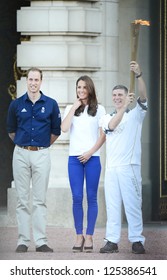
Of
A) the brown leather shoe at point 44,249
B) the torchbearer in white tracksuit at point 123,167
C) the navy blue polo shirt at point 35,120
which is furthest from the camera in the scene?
the brown leather shoe at point 44,249

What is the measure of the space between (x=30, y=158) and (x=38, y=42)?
12.2 feet

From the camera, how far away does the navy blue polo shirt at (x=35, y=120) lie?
15.3 m

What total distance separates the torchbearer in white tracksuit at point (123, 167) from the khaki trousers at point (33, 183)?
648mm

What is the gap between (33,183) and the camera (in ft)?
50.7

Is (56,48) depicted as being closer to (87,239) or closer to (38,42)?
(38,42)

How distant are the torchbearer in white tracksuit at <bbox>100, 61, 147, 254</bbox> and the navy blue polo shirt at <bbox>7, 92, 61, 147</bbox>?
1.76 ft

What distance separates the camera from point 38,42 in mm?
18828

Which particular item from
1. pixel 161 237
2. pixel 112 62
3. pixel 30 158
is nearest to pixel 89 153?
pixel 30 158

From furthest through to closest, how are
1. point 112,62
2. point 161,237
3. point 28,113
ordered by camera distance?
point 112,62 → point 161,237 → point 28,113

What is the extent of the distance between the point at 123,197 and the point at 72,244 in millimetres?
1248

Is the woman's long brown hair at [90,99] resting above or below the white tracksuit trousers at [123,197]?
above

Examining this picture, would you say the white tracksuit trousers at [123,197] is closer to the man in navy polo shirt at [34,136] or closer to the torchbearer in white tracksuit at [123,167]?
the torchbearer in white tracksuit at [123,167]

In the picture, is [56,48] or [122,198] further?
[56,48]

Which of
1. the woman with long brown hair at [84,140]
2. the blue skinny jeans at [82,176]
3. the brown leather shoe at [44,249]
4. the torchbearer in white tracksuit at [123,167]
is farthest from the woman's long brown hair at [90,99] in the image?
the brown leather shoe at [44,249]
